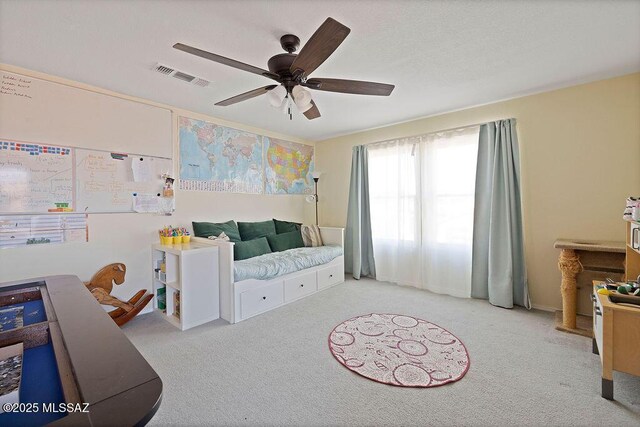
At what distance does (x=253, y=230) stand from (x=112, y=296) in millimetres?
1759

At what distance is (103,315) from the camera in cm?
108

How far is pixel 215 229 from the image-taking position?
3.50 m

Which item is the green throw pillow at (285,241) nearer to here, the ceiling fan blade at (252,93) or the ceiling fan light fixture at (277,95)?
the ceiling fan blade at (252,93)

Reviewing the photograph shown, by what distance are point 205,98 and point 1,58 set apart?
1.52 meters

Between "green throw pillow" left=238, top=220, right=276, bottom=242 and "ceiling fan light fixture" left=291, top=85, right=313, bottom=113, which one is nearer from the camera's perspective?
"ceiling fan light fixture" left=291, top=85, right=313, bottom=113

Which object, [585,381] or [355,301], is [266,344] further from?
[585,381]

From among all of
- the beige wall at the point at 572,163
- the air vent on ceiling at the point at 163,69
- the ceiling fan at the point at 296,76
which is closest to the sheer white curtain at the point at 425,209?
the beige wall at the point at 572,163

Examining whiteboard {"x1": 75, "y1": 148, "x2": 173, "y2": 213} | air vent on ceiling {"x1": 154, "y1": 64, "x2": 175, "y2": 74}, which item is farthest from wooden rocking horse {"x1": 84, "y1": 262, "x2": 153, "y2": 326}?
air vent on ceiling {"x1": 154, "y1": 64, "x2": 175, "y2": 74}

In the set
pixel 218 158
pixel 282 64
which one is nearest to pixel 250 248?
pixel 218 158

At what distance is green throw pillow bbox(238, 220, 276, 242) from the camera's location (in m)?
3.89

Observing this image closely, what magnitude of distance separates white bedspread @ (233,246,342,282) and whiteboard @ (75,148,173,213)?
52.7 inches

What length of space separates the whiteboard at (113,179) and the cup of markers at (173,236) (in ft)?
1.34

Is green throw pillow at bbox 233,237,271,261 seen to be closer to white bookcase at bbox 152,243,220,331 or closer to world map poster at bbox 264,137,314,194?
white bookcase at bbox 152,243,220,331

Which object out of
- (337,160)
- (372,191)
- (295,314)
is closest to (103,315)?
(295,314)
